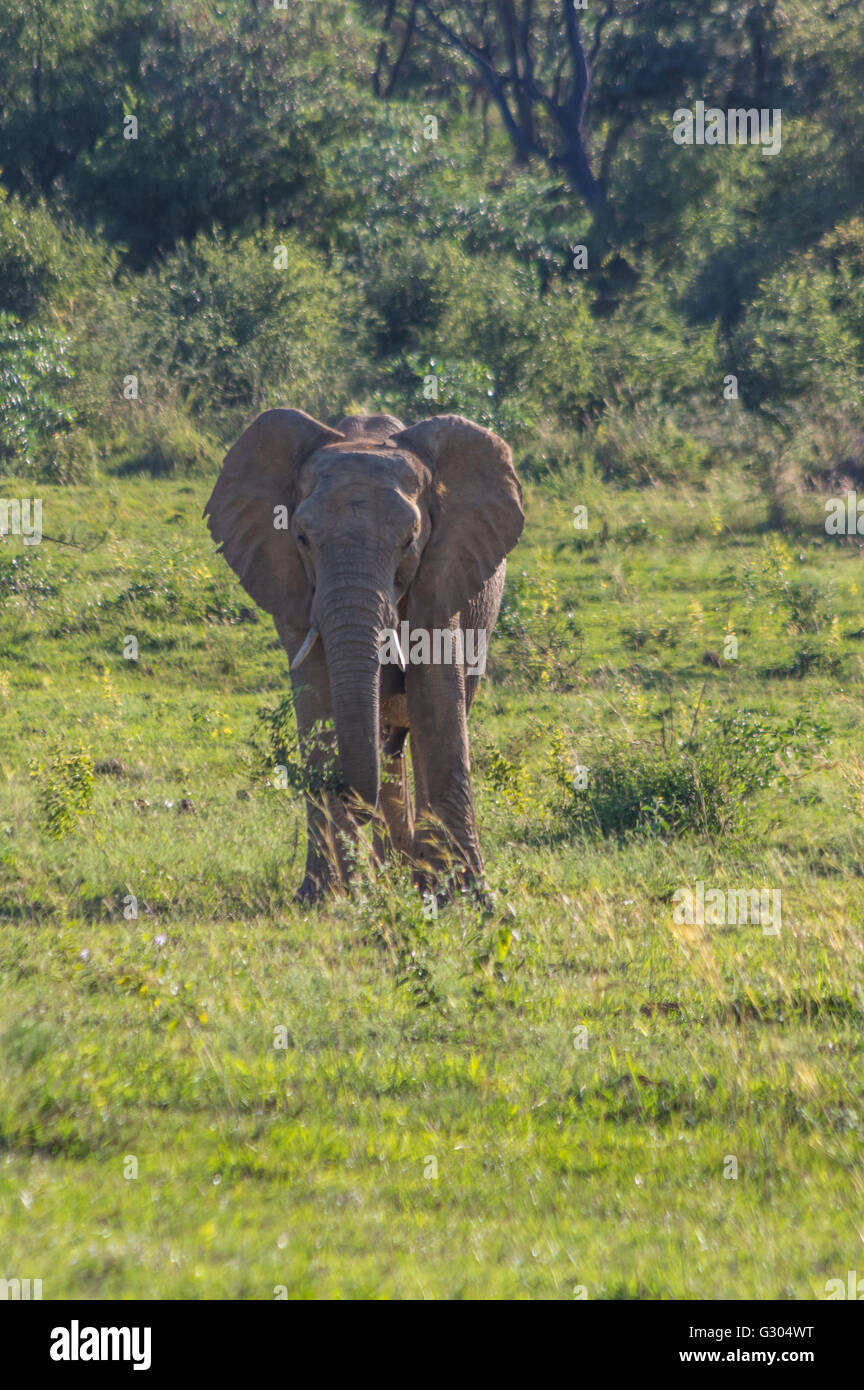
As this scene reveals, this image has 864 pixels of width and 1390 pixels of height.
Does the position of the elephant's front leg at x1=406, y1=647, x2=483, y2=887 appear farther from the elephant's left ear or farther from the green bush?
the green bush

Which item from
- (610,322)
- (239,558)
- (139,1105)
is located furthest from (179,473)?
(139,1105)

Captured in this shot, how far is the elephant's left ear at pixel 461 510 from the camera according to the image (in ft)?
28.5

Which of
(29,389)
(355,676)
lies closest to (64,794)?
(355,676)

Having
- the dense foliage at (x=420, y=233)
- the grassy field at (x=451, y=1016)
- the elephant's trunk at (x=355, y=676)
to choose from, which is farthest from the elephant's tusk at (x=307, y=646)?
the dense foliage at (x=420, y=233)

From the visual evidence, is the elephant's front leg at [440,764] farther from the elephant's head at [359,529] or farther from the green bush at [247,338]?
the green bush at [247,338]

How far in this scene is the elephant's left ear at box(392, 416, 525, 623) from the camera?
867 centimetres

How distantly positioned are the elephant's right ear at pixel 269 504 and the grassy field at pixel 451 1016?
1497mm

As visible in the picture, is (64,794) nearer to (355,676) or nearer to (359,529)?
(355,676)

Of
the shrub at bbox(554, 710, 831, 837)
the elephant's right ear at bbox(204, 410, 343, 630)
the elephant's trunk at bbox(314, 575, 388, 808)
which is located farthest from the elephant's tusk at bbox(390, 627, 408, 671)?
the shrub at bbox(554, 710, 831, 837)

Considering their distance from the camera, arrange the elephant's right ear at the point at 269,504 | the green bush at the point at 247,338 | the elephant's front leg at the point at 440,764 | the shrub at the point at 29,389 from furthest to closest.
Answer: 1. the green bush at the point at 247,338
2. the shrub at the point at 29,389
3. the elephant's right ear at the point at 269,504
4. the elephant's front leg at the point at 440,764

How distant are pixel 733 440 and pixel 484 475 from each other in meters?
12.7

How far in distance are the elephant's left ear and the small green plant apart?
113 inches

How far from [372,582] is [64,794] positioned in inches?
123

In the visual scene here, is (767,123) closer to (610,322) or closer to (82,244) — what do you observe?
(610,322)
